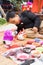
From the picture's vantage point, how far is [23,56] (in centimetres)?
136

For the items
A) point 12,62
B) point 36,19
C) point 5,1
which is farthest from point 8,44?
point 5,1

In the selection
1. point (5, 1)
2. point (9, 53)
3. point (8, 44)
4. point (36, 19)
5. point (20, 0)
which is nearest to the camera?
point (9, 53)

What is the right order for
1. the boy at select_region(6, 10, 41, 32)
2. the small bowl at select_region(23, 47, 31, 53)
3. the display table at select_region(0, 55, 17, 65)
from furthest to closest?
the boy at select_region(6, 10, 41, 32), the small bowl at select_region(23, 47, 31, 53), the display table at select_region(0, 55, 17, 65)

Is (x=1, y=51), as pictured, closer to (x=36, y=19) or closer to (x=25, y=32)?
(x=25, y=32)

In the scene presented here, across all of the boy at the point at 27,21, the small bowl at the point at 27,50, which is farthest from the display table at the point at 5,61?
the boy at the point at 27,21

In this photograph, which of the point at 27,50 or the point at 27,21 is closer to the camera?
the point at 27,50

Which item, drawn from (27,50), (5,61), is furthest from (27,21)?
(5,61)

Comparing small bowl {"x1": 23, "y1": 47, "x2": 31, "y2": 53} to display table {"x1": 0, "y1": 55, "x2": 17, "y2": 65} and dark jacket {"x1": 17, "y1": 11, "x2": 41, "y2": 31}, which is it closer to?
display table {"x1": 0, "y1": 55, "x2": 17, "y2": 65}

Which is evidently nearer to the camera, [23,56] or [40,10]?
[23,56]

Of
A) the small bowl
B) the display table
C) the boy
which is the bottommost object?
the display table

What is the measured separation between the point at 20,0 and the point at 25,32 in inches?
92.5

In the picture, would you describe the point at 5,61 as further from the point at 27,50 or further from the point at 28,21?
the point at 28,21

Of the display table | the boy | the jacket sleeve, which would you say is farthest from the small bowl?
the jacket sleeve

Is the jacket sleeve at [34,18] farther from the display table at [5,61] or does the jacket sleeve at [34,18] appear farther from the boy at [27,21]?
the display table at [5,61]
